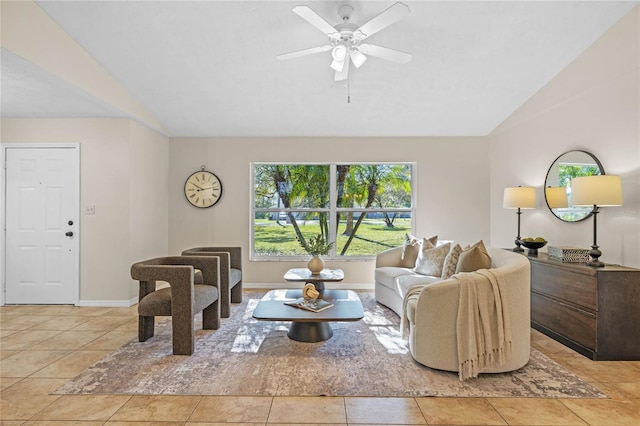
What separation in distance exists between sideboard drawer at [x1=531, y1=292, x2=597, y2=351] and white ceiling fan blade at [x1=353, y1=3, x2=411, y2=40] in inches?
108

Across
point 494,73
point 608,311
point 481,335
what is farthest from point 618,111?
point 481,335

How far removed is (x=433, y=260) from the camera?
4.04 meters

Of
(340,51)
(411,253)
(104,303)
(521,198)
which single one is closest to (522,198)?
(521,198)

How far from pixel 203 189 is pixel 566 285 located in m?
4.63

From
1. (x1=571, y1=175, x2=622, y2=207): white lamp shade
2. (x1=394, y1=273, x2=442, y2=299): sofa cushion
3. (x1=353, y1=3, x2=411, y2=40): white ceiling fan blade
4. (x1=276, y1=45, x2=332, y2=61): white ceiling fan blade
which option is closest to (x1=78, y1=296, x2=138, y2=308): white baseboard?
(x1=394, y1=273, x2=442, y2=299): sofa cushion

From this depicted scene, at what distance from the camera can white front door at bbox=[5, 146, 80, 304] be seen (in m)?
4.39

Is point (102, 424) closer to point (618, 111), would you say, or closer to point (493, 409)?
point (493, 409)

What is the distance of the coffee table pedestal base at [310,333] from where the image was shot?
3191mm

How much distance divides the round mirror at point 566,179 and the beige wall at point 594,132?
0.07 meters

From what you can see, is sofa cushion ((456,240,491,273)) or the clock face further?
the clock face

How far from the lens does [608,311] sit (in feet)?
9.23

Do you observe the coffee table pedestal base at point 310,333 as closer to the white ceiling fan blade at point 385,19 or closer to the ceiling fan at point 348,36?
the ceiling fan at point 348,36

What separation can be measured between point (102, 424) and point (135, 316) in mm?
2196

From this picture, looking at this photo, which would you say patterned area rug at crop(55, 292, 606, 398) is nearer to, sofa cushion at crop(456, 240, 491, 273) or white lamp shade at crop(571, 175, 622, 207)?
sofa cushion at crop(456, 240, 491, 273)
